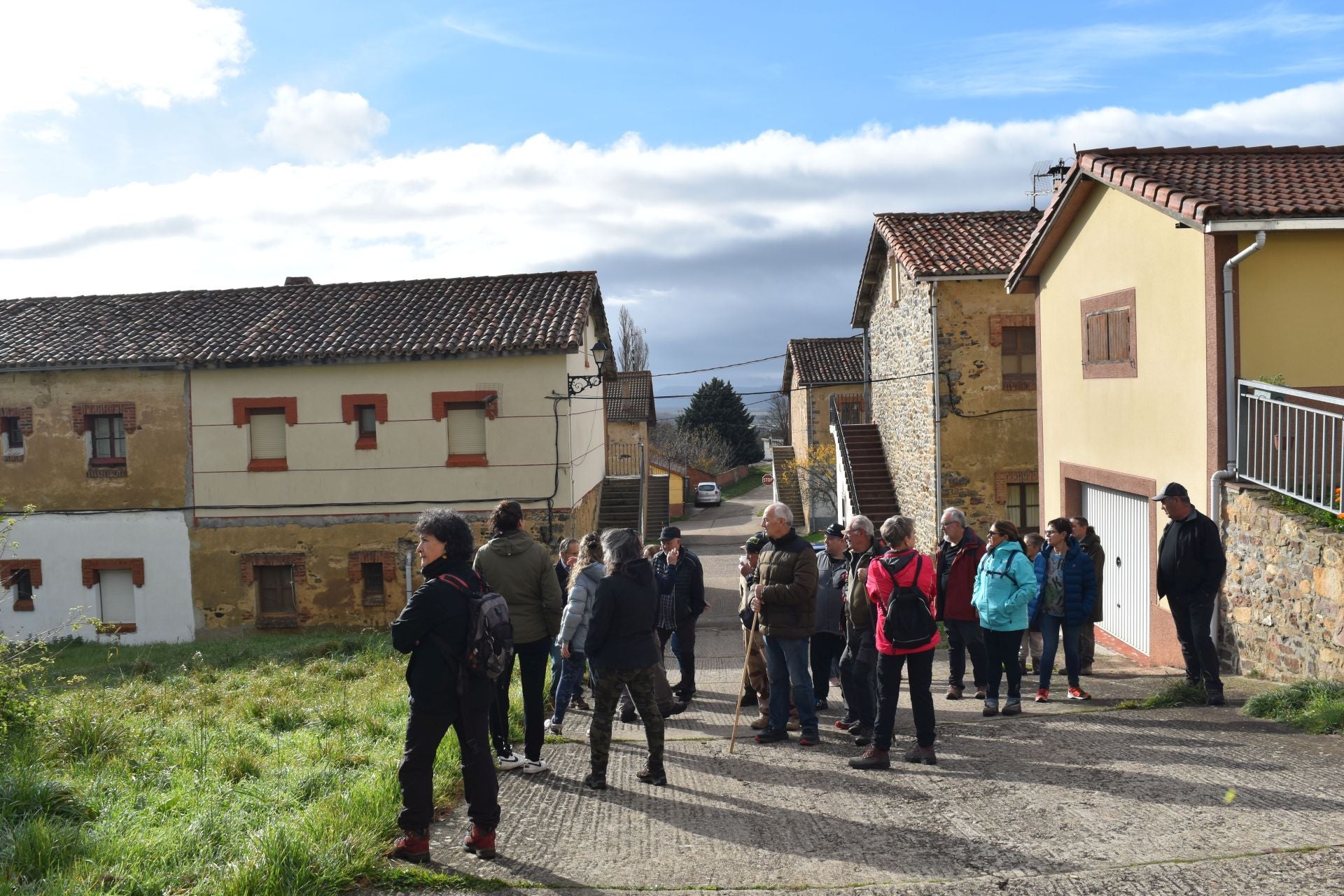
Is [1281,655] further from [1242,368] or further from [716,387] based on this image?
[716,387]

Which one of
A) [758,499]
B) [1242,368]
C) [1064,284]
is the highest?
[1064,284]

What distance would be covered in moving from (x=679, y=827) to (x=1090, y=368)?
10265 millimetres

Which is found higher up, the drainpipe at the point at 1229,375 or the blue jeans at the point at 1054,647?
the drainpipe at the point at 1229,375

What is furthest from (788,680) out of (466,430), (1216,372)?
(466,430)

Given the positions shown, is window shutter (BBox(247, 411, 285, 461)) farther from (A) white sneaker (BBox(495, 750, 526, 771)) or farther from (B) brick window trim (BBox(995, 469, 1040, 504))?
(A) white sneaker (BBox(495, 750, 526, 771))

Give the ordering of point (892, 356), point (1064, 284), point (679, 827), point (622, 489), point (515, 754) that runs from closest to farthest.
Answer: point (679, 827) < point (515, 754) < point (1064, 284) < point (892, 356) < point (622, 489)

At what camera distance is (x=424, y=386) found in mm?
21281

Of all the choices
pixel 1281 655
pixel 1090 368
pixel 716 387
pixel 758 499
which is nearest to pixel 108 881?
pixel 1281 655

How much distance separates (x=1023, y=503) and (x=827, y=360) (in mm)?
22696

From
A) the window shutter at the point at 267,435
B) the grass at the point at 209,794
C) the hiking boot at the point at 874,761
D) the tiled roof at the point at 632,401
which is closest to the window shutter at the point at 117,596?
the window shutter at the point at 267,435

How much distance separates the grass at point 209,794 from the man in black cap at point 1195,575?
5.23m

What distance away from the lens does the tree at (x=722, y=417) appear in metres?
69.2

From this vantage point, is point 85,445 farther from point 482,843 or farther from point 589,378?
point 482,843

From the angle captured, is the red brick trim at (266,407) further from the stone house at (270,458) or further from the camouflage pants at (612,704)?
the camouflage pants at (612,704)
